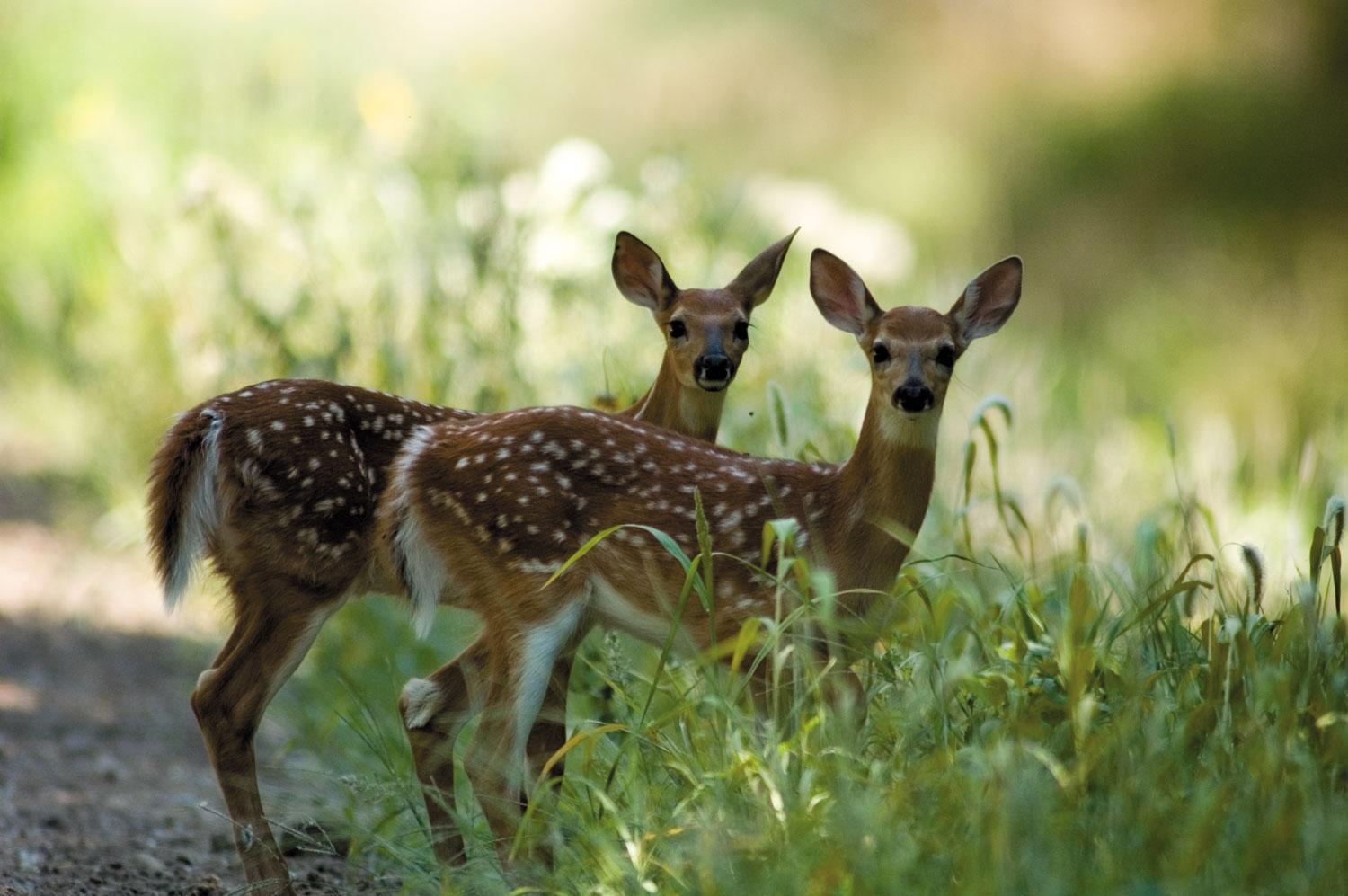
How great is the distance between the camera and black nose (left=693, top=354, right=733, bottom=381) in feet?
14.8

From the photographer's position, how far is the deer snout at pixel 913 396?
384cm

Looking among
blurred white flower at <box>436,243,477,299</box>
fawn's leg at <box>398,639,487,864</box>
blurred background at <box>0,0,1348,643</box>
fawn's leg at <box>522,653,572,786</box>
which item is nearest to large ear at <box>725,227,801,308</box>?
blurred background at <box>0,0,1348,643</box>

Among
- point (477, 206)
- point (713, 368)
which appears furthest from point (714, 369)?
point (477, 206)

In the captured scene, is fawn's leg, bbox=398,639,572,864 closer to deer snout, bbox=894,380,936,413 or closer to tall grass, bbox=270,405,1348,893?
tall grass, bbox=270,405,1348,893

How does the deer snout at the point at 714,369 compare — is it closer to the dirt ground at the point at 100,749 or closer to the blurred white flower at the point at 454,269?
the dirt ground at the point at 100,749

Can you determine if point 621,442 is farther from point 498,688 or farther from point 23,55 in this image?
point 23,55

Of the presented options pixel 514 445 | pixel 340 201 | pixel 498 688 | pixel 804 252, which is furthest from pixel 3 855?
pixel 804 252

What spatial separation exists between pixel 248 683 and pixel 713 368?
1.44 m

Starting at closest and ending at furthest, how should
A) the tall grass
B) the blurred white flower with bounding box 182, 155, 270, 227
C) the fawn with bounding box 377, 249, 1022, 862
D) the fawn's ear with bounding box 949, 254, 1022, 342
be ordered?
the tall grass → the fawn with bounding box 377, 249, 1022, 862 → the fawn's ear with bounding box 949, 254, 1022, 342 → the blurred white flower with bounding box 182, 155, 270, 227

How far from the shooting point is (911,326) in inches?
157

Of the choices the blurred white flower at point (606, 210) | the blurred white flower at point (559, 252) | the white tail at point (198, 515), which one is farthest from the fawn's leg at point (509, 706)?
the blurred white flower at point (606, 210)

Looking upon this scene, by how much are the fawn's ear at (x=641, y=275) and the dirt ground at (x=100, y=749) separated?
179 cm

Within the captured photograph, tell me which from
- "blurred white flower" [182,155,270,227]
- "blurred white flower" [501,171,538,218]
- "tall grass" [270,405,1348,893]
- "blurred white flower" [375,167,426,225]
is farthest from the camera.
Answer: "blurred white flower" [375,167,426,225]

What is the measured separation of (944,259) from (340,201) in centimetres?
428
